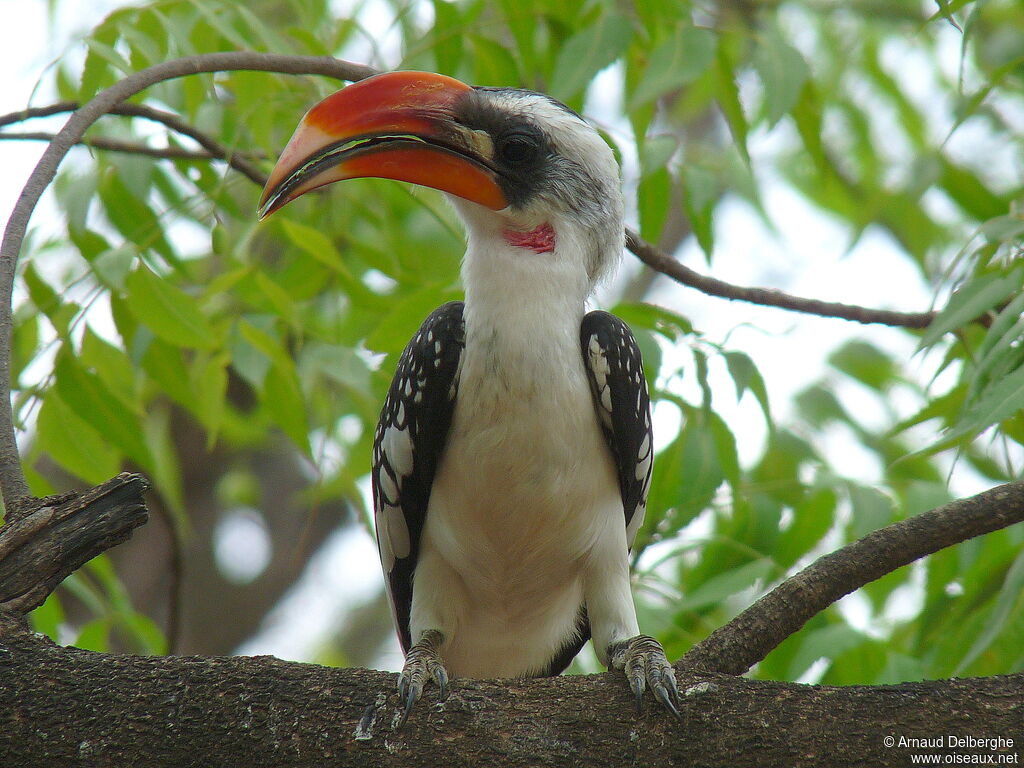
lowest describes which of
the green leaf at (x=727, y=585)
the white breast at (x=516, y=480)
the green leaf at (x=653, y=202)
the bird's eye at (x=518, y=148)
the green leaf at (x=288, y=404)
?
the green leaf at (x=727, y=585)

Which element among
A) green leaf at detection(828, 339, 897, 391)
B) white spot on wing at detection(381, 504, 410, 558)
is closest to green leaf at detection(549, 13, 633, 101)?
white spot on wing at detection(381, 504, 410, 558)

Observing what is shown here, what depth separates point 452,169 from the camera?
339 centimetres

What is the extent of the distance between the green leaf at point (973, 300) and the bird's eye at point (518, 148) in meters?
1.42

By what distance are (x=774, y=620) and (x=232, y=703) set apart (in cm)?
131

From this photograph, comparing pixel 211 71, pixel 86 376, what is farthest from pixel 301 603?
pixel 211 71

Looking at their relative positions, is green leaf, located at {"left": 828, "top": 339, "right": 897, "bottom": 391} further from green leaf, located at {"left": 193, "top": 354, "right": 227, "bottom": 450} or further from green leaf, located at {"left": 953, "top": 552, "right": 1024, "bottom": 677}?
green leaf, located at {"left": 193, "top": 354, "right": 227, "bottom": 450}

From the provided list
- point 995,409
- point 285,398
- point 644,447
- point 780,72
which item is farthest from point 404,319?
point 995,409

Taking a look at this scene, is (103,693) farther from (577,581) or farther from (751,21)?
(751,21)

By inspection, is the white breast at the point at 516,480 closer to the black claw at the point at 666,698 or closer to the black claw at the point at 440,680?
the black claw at the point at 440,680

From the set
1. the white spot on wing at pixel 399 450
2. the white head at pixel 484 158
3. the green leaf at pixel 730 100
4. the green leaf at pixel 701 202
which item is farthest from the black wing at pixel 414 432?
the green leaf at pixel 730 100

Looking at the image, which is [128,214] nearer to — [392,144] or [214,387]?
[214,387]

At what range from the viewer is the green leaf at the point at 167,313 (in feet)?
11.4

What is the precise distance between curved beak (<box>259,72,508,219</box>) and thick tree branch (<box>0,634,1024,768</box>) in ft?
A: 4.36

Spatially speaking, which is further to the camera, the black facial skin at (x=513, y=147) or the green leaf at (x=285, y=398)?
the green leaf at (x=285, y=398)
